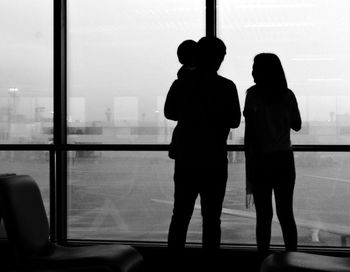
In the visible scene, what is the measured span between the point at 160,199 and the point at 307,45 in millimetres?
1558

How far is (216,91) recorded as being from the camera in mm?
3371

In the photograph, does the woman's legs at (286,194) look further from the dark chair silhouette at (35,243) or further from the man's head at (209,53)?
the dark chair silhouette at (35,243)

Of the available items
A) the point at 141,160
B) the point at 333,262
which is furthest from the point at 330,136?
the point at 333,262

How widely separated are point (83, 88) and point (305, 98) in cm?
167

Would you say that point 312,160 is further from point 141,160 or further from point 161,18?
point 161,18

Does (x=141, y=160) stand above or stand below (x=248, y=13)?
below

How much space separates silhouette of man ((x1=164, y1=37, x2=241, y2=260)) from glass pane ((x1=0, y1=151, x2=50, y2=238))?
153 centimetres

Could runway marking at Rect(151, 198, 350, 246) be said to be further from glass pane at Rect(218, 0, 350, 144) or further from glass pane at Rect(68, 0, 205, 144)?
glass pane at Rect(68, 0, 205, 144)

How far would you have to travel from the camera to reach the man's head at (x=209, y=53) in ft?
11.0

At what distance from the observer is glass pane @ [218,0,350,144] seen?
4457 mm

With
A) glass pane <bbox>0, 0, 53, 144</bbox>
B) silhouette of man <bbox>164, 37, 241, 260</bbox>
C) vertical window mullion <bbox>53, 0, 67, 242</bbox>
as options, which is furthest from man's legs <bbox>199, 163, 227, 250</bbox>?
glass pane <bbox>0, 0, 53, 144</bbox>

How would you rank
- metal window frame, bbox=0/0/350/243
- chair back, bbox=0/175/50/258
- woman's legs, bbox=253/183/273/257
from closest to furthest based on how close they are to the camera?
chair back, bbox=0/175/50/258
woman's legs, bbox=253/183/273/257
metal window frame, bbox=0/0/350/243

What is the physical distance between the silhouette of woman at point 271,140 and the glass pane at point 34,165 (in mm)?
1724

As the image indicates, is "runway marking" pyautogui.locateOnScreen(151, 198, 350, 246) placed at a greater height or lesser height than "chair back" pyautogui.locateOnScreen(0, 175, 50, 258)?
lesser
